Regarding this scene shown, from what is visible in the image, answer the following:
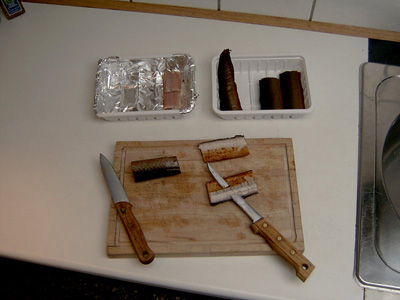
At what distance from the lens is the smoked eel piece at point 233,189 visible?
81 centimetres

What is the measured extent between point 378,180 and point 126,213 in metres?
0.64

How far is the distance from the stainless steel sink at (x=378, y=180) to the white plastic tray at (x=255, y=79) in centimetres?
19

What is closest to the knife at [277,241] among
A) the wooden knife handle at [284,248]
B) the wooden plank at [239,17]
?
the wooden knife handle at [284,248]

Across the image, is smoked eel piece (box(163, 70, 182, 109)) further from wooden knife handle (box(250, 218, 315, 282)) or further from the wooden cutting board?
wooden knife handle (box(250, 218, 315, 282))

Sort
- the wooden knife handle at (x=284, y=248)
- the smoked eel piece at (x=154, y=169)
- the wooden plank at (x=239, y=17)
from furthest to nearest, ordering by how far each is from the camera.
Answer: the wooden plank at (x=239, y=17)
the smoked eel piece at (x=154, y=169)
the wooden knife handle at (x=284, y=248)

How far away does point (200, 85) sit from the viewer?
998mm

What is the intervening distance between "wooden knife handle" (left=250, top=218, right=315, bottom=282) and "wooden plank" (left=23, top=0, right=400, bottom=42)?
0.65 m

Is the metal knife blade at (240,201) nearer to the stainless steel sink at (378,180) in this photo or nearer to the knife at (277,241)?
the knife at (277,241)

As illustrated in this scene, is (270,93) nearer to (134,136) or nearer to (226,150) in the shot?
(226,150)

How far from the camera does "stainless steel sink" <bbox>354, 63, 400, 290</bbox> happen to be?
76 cm

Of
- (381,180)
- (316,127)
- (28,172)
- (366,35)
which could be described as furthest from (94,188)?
(366,35)

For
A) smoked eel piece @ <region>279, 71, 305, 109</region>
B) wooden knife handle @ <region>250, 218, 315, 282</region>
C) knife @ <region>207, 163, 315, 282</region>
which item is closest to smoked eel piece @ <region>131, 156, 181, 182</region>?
knife @ <region>207, 163, 315, 282</region>

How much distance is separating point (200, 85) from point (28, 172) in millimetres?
539

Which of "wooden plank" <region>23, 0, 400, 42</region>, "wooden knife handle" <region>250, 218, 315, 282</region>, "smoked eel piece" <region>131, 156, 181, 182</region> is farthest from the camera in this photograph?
"wooden plank" <region>23, 0, 400, 42</region>
